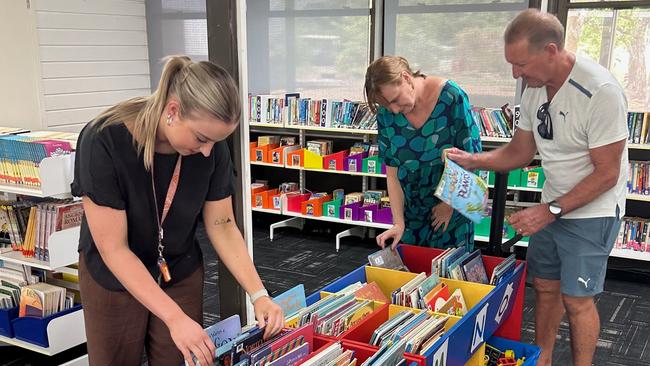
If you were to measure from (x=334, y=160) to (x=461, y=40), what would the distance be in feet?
4.88

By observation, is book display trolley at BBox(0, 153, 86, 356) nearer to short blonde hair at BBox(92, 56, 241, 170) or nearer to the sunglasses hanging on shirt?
short blonde hair at BBox(92, 56, 241, 170)

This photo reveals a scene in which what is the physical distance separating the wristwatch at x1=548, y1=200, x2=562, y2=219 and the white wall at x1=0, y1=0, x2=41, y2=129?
337cm

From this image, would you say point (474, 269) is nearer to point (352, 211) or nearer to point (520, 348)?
point (520, 348)

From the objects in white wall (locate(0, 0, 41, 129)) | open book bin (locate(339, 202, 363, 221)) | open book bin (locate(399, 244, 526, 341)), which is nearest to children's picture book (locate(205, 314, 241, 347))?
open book bin (locate(399, 244, 526, 341))

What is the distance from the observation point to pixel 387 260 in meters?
2.36

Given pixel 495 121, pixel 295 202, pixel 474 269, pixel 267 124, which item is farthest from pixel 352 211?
pixel 474 269

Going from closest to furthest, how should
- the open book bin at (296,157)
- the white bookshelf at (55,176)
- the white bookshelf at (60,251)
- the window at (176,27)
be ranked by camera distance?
1. the white bookshelf at (55,176)
2. the white bookshelf at (60,251)
3. the open book bin at (296,157)
4. the window at (176,27)

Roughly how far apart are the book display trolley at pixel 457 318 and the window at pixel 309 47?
3.25 metres

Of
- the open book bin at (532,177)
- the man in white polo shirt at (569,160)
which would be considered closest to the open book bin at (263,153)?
the open book bin at (532,177)

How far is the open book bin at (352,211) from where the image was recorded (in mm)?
5055

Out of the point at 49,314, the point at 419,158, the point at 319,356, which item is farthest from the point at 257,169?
the point at 319,356

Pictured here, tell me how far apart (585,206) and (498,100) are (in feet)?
9.33

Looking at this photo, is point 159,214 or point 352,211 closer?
point 159,214

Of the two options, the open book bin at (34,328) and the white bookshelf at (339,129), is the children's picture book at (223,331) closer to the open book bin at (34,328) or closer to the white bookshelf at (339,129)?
the open book bin at (34,328)
